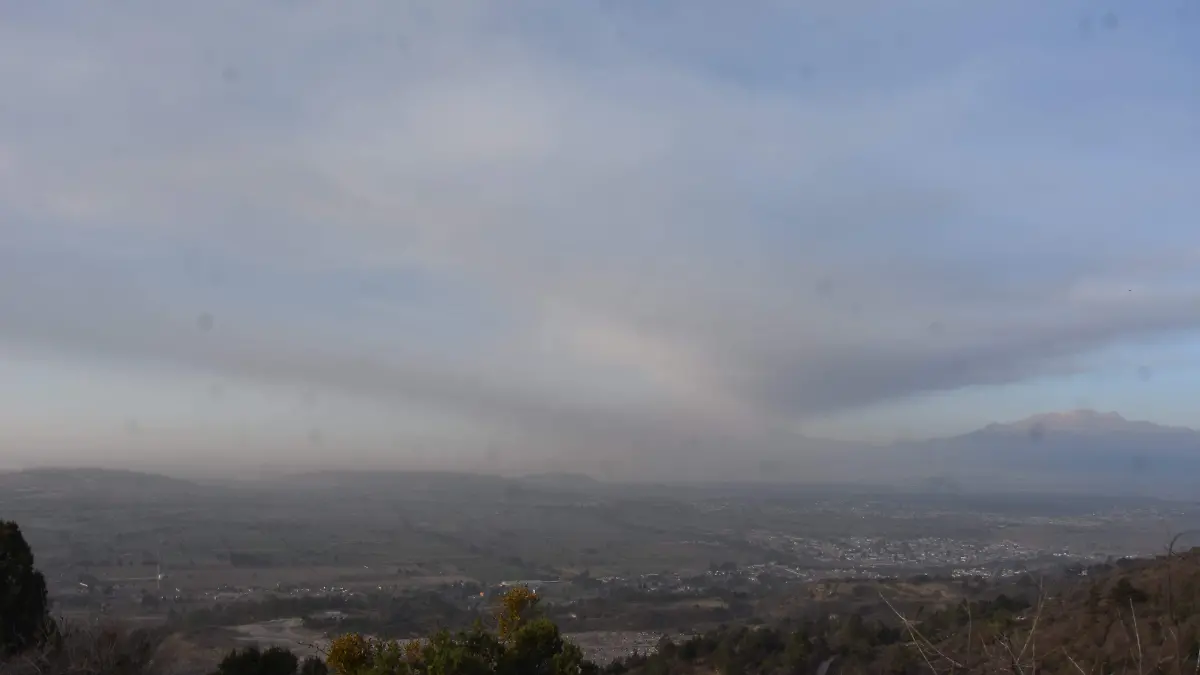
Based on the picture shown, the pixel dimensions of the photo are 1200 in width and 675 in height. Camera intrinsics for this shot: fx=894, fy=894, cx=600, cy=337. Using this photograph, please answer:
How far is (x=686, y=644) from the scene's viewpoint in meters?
24.0

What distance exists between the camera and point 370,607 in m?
33.2

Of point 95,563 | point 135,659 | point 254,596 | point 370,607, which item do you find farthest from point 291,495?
point 135,659

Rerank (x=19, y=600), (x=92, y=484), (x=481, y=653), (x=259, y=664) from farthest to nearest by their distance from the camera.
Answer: (x=92, y=484)
(x=19, y=600)
(x=259, y=664)
(x=481, y=653)

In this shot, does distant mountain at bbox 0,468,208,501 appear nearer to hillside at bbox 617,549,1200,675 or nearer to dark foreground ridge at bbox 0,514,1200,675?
dark foreground ridge at bbox 0,514,1200,675

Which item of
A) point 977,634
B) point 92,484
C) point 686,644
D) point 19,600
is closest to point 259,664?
point 19,600

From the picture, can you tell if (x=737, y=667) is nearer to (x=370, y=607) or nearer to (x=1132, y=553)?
(x=370, y=607)

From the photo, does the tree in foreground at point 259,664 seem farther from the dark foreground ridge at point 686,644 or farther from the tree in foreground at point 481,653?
the tree in foreground at point 481,653

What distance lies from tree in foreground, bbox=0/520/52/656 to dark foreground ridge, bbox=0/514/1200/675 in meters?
0.03

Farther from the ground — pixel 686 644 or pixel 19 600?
pixel 19 600

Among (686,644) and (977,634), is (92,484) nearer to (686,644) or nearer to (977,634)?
(686,644)

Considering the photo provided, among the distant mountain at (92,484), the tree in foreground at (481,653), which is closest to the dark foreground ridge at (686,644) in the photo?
the tree in foreground at (481,653)

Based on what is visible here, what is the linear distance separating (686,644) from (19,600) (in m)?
16.1

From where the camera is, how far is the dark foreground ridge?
36.8 ft

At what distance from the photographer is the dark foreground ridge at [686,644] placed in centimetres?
1121
